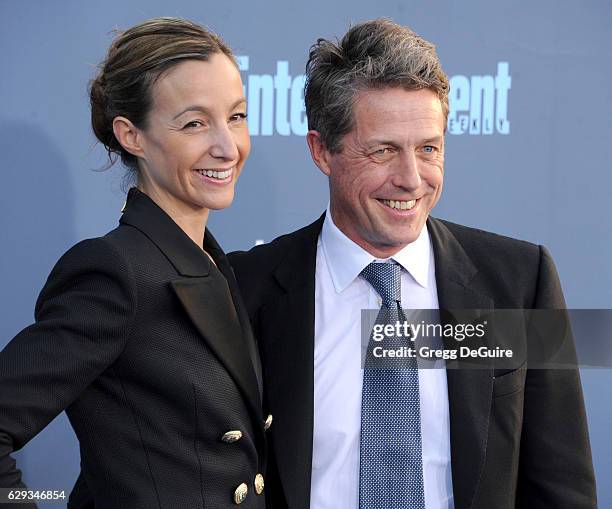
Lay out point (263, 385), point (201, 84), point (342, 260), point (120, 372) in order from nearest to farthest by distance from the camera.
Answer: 1. point (120, 372)
2. point (201, 84)
3. point (263, 385)
4. point (342, 260)

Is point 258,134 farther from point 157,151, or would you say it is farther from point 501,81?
point 157,151

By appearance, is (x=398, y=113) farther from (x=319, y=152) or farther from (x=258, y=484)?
(x=258, y=484)

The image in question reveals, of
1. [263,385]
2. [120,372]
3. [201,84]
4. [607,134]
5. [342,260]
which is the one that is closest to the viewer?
[120,372]

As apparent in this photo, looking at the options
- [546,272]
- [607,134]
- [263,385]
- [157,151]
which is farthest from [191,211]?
[607,134]

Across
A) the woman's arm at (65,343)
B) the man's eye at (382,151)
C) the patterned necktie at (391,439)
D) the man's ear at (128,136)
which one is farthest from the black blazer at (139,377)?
the man's eye at (382,151)

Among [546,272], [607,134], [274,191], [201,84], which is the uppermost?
[607,134]

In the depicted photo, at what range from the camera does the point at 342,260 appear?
185 centimetres

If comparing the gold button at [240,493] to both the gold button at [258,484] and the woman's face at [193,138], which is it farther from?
the woman's face at [193,138]

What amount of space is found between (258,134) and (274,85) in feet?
0.47

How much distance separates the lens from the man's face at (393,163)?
1765 millimetres

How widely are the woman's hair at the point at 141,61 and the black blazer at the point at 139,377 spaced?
19cm

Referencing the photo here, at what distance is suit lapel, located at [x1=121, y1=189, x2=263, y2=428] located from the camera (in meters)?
1.48

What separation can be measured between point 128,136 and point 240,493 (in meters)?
0.64

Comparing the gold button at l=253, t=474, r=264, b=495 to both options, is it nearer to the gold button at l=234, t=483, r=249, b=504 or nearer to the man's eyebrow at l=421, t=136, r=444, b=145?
the gold button at l=234, t=483, r=249, b=504
